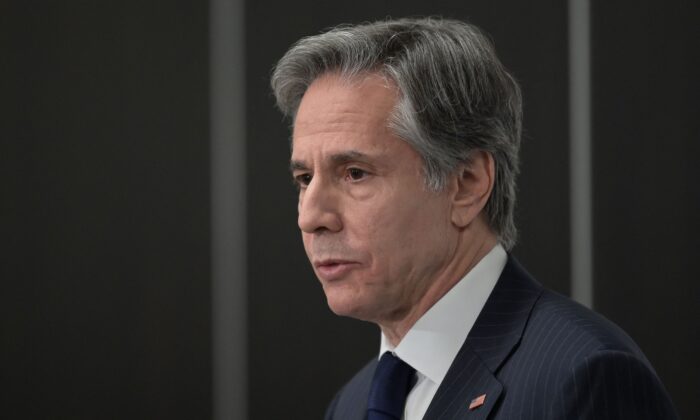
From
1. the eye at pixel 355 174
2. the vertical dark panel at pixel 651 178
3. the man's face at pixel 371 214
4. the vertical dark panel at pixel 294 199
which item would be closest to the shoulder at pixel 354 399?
the man's face at pixel 371 214

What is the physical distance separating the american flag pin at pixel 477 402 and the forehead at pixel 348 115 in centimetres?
37

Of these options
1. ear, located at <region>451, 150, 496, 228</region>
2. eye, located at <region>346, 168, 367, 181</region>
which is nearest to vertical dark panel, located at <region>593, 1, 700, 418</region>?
ear, located at <region>451, 150, 496, 228</region>

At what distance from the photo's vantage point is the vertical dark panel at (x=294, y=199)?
2.39m

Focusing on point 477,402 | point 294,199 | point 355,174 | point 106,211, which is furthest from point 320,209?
point 106,211

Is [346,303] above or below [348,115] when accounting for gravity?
below

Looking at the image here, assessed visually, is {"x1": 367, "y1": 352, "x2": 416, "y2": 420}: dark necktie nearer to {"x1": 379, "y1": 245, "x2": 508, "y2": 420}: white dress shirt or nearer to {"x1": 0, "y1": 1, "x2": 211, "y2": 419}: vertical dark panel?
{"x1": 379, "y1": 245, "x2": 508, "y2": 420}: white dress shirt

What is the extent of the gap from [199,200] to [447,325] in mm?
1201

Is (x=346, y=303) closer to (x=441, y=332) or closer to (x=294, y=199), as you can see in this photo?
(x=441, y=332)

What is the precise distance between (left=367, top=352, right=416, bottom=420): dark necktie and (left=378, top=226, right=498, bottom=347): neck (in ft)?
0.14

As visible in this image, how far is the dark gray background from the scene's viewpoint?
7.70 ft

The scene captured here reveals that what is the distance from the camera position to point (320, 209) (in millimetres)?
1337

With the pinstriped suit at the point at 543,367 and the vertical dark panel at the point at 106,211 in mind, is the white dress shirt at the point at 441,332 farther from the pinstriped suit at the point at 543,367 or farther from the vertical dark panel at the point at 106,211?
the vertical dark panel at the point at 106,211

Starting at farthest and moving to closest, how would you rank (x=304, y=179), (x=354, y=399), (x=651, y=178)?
(x=651, y=178) < (x=354, y=399) < (x=304, y=179)

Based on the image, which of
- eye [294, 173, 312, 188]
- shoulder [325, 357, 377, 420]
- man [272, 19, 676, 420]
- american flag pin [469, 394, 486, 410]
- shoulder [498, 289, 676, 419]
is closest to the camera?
shoulder [498, 289, 676, 419]
